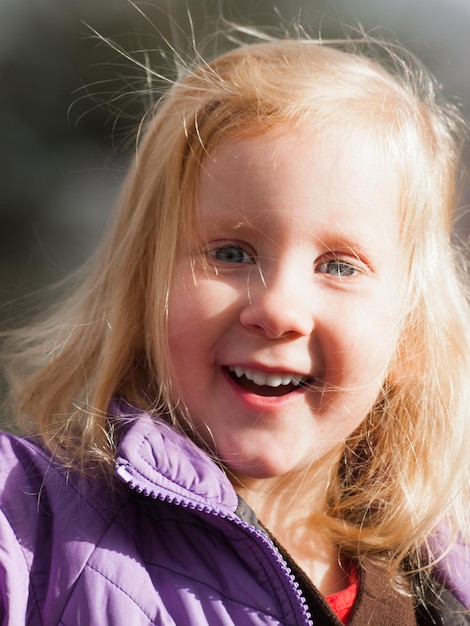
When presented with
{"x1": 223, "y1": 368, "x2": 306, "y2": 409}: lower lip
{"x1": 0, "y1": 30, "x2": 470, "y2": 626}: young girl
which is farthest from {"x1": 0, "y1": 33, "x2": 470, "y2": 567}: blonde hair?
{"x1": 223, "y1": 368, "x2": 306, "y2": 409}: lower lip

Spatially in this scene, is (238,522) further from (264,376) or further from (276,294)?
(276,294)

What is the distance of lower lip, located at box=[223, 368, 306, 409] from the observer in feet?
4.79

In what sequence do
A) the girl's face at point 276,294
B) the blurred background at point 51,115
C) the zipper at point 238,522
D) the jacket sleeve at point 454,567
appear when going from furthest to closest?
1. the blurred background at point 51,115
2. the jacket sleeve at point 454,567
3. the girl's face at point 276,294
4. the zipper at point 238,522

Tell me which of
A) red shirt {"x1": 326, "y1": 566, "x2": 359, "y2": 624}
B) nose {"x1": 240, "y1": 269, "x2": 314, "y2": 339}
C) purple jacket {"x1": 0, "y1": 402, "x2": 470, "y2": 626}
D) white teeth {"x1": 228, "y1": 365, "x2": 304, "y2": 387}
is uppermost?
nose {"x1": 240, "y1": 269, "x2": 314, "y2": 339}

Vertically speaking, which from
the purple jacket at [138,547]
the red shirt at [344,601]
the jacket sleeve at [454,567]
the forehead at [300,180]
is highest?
the forehead at [300,180]

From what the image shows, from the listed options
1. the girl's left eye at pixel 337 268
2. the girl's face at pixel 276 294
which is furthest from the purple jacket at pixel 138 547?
the girl's left eye at pixel 337 268

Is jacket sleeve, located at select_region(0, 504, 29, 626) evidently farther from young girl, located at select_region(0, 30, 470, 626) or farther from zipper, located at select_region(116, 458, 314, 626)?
zipper, located at select_region(116, 458, 314, 626)

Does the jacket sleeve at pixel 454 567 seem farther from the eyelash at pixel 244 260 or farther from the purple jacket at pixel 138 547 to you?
the eyelash at pixel 244 260

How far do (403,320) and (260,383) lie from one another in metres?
0.35

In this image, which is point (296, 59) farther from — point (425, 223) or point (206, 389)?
point (206, 389)

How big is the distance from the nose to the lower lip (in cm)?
11

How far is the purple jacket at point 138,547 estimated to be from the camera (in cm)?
127

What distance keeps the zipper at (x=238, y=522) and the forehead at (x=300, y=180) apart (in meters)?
0.46

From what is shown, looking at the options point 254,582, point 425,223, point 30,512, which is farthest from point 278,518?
point 425,223
